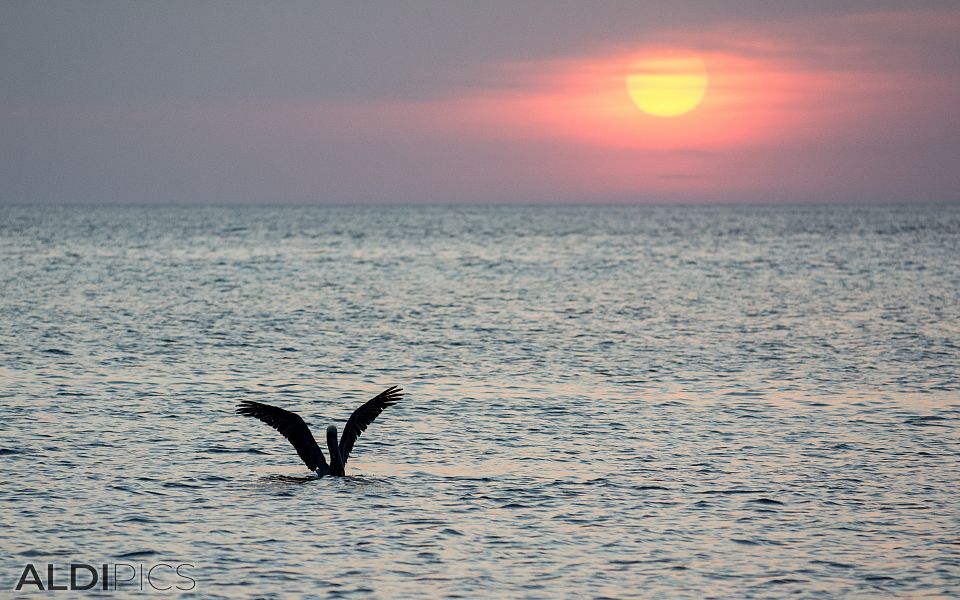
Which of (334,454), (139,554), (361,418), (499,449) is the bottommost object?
(139,554)

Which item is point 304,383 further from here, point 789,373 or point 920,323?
point 920,323

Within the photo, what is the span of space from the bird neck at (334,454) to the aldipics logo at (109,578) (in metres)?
4.00

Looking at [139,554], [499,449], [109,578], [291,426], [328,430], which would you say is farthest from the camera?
[499,449]

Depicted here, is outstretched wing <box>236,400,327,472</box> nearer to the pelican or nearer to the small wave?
the pelican

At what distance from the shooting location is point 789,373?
96.5 ft

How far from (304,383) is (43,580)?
48.8ft

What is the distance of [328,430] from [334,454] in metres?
0.58

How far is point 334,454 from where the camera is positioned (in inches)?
672

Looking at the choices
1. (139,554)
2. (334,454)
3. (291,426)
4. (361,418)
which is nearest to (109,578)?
(139,554)

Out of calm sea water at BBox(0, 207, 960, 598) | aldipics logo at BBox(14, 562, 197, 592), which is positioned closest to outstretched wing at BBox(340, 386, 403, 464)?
calm sea water at BBox(0, 207, 960, 598)

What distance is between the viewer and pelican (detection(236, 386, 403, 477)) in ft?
54.5

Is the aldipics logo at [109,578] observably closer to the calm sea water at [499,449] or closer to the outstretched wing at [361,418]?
the calm sea water at [499,449]

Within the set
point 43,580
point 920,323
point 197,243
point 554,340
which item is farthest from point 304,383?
point 197,243

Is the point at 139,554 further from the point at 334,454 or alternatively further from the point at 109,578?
the point at 334,454
